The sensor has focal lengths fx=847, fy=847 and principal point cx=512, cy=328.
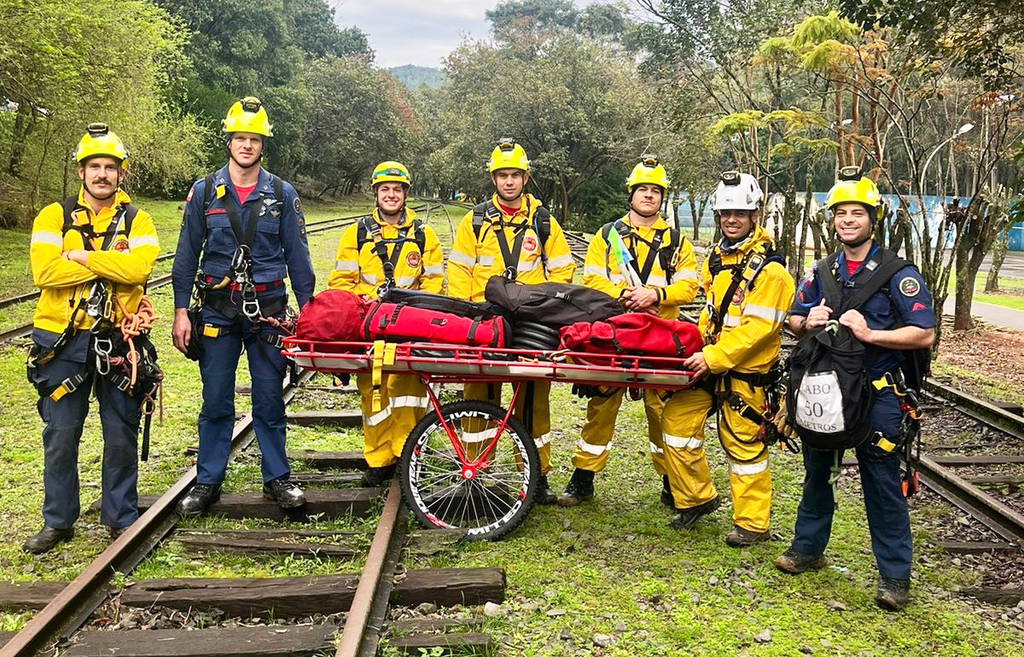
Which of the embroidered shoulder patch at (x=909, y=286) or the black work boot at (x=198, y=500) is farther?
the black work boot at (x=198, y=500)

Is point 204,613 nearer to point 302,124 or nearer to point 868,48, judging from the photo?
point 868,48

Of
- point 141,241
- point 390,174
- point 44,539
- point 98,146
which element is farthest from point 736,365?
point 44,539

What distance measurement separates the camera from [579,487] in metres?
5.91

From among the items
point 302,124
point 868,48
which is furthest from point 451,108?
point 868,48

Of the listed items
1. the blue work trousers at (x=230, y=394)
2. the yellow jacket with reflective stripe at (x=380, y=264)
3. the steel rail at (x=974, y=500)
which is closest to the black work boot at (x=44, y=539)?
the blue work trousers at (x=230, y=394)

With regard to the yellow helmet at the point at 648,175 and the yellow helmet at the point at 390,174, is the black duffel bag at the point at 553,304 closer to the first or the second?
the yellow helmet at the point at 648,175

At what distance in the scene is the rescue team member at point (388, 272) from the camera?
592 cm

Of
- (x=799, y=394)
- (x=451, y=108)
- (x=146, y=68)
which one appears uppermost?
(x=451, y=108)

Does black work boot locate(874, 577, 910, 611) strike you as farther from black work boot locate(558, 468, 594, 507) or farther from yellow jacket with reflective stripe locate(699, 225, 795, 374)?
black work boot locate(558, 468, 594, 507)

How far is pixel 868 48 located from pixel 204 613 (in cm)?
1152

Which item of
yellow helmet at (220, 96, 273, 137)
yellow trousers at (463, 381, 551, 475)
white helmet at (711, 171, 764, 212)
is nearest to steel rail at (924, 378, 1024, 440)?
white helmet at (711, 171, 764, 212)

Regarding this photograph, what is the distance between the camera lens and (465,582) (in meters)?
4.37

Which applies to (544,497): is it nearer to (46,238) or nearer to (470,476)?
(470,476)

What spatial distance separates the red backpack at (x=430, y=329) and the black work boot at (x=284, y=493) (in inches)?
48.5
